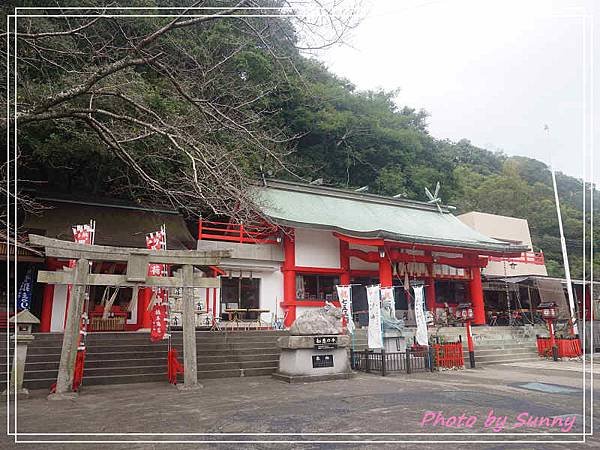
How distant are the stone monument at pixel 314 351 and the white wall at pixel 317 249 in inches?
228

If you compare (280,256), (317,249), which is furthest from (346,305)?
(317,249)

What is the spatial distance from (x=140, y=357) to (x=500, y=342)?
41.4ft

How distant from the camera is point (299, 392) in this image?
27.3 feet

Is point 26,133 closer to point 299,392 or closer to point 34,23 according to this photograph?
point 34,23

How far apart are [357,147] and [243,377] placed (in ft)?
67.6

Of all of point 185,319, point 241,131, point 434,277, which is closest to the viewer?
point 241,131

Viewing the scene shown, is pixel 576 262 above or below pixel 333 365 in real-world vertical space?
above

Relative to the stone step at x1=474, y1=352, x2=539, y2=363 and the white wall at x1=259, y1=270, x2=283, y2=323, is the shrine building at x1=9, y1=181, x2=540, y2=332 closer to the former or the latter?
the white wall at x1=259, y1=270, x2=283, y2=323

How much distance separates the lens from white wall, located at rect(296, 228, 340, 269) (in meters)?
16.6

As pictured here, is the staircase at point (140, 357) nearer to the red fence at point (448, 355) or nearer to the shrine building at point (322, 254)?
the shrine building at point (322, 254)

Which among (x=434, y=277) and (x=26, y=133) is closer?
(x=26, y=133)

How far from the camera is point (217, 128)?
26.9ft

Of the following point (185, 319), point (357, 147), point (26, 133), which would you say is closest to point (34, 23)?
point (26, 133)

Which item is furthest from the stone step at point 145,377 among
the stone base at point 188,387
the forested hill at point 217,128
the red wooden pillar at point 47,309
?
the red wooden pillar at point 47,309
